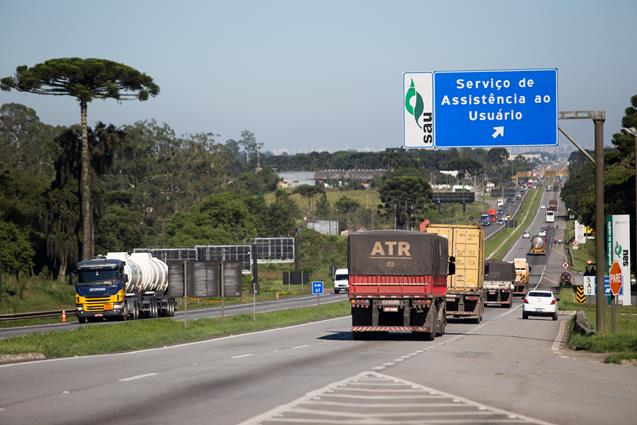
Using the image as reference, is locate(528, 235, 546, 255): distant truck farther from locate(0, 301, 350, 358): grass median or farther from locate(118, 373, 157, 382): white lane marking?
locate(118, 373, 157, 382): white lane marking

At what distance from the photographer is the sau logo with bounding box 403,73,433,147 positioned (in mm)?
33125

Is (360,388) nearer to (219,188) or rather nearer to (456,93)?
(456,93)

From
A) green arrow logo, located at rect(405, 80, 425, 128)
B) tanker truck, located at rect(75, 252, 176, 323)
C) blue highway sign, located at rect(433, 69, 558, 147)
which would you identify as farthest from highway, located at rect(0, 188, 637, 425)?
tanker truck, located at rect(75, 252, 176, 323)

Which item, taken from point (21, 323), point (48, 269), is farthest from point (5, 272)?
point (21, 323)

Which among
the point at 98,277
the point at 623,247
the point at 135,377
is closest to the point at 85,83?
the point at 98,277

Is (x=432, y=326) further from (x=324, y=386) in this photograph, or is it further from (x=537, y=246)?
(x=537, y=246)

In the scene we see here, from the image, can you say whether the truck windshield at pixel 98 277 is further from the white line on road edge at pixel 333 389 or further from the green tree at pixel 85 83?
the white line on road edge at pixel 333 389

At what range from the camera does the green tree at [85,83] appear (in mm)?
75688

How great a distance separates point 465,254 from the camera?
155 ft

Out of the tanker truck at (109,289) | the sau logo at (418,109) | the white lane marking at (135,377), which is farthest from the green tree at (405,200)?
the white lane marking at (135,377)

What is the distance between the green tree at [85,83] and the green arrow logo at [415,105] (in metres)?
44.9

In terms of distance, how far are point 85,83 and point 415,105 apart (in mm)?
48287

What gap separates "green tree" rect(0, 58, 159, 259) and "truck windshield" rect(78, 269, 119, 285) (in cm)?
1956

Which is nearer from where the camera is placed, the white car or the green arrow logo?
the green arrow logo
